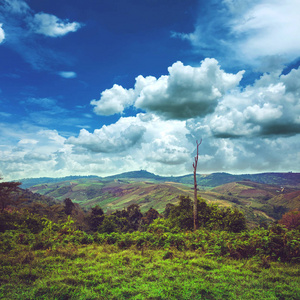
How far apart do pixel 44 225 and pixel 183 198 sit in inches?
906

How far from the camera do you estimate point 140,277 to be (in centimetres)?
934

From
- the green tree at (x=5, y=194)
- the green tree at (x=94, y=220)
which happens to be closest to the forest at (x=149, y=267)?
the green tree at (x=5, y=194)

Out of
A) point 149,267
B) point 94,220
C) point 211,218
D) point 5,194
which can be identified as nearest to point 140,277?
point 149,267

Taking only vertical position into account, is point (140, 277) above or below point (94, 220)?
above

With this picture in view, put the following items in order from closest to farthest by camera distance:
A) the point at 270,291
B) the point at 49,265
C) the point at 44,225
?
1. the point at 270,291
2. the point at 49,265
3. the point at 44,225

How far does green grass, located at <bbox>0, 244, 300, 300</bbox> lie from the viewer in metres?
7.66

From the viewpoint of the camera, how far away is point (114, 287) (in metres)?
8.28

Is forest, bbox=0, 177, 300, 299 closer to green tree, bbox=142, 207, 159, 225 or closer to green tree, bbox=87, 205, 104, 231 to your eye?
green tree, bbox=87, 205, 104, 231

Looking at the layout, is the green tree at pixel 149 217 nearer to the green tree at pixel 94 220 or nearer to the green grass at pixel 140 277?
the green tree at pixel 94 220

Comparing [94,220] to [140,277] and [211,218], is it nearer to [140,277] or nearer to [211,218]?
[211,218]

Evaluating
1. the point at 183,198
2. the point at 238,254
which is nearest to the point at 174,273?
the point at 238,254

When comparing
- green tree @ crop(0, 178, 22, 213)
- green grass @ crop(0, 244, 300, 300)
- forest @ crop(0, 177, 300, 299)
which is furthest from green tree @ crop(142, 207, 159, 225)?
green grass @ crop(0, 244, 300, 300)

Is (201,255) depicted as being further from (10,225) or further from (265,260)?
(10,225)

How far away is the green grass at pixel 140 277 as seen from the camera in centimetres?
766
